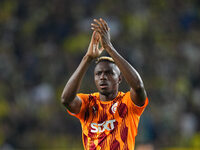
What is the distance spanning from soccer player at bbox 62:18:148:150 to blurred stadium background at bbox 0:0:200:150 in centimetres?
495

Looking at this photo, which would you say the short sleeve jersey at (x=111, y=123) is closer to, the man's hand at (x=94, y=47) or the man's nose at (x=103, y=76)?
the man's nose at (x=103, y=76)

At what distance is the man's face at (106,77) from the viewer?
4691 mm

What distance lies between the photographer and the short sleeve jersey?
4.50 meters

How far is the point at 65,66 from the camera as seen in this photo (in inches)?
493

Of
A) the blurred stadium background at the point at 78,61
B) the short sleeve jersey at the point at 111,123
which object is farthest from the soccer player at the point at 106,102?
the blurred stadium background at the point at 78,61

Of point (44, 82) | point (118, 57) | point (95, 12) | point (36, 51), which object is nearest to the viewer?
point (118, 57)

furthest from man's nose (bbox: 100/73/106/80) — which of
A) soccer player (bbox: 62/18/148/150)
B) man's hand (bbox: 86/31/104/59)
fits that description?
man's hand (bbox: 86/31/104/59)

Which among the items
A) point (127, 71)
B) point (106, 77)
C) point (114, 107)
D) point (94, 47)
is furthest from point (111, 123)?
point (94, 47)

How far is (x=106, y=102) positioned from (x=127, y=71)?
645mm

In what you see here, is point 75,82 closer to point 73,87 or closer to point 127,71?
point 73,87

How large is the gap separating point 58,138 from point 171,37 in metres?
5.88

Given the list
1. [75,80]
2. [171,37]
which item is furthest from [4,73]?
[75,80]

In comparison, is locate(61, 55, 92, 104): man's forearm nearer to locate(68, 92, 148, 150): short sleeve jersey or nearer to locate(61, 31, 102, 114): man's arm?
locate(61, 31, 102, 114): man's arm

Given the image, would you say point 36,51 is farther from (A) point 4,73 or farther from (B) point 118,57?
(B) point 118,57
